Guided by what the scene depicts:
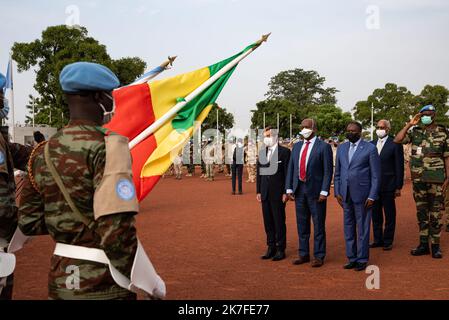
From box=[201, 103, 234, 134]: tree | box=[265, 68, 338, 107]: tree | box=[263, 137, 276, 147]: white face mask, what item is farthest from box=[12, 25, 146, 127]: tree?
box=[265, 68, 338, 107]: tree

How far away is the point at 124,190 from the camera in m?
2.21

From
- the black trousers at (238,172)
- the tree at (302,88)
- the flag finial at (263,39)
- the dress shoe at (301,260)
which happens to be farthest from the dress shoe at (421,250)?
the tree at (302,88)

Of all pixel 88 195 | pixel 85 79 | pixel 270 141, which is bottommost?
pixel 88 195

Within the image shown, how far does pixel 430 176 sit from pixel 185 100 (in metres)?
4.57

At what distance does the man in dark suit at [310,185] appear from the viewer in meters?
7.08

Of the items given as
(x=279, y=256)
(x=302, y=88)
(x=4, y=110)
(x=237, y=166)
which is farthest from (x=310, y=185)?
(x=302, y=88)

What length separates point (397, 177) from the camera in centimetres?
849

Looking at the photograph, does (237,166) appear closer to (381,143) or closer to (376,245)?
(381,143)

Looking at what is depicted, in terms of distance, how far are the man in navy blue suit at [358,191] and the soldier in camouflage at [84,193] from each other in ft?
16.3

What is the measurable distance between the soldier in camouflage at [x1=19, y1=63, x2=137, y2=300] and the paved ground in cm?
328

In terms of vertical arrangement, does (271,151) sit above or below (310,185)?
above

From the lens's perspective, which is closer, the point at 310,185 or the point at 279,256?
the point at 310,185

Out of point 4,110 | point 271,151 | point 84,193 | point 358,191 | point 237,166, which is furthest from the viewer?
point 237,166

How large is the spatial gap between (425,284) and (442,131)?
2.75 meters
